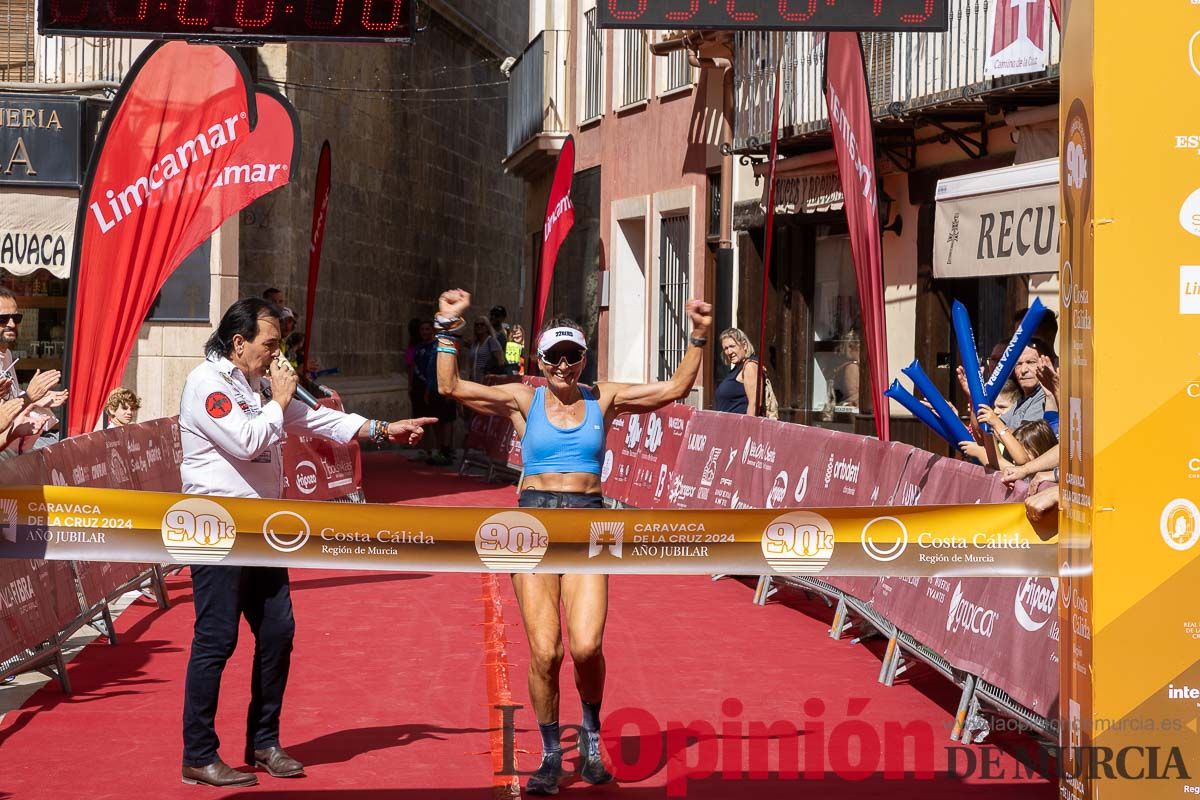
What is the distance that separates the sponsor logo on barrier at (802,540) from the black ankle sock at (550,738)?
1241mm

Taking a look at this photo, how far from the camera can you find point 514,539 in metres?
6.75

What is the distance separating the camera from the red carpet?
7.28m

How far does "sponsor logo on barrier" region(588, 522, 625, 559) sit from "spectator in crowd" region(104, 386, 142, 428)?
694 centimetres

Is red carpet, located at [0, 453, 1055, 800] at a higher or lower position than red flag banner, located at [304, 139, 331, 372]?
lower

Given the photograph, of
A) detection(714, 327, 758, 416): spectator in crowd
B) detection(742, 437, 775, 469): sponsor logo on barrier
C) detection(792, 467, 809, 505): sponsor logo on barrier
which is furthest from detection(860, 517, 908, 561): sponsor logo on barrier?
detection(714, 327, 758, 416): spectator in crowd

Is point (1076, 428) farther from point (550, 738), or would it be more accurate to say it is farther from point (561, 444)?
point (550, 738)

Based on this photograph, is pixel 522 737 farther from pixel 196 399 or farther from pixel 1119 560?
pixel 1119 560

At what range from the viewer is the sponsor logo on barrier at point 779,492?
12.7 metres

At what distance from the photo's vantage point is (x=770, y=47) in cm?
2020

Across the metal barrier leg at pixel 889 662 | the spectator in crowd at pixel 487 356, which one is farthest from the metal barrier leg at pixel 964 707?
the spectator in crowd at pixel 487 356

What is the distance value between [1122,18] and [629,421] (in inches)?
475

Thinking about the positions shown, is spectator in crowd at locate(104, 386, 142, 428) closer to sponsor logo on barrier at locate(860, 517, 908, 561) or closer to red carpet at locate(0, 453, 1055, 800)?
red carpet at locate(0, 453, 1055, 800)

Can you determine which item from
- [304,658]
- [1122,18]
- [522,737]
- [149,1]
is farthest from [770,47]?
[1122,18]

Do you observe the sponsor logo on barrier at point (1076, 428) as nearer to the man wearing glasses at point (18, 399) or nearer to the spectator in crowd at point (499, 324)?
the man wearing glasses at point (18, 399)
